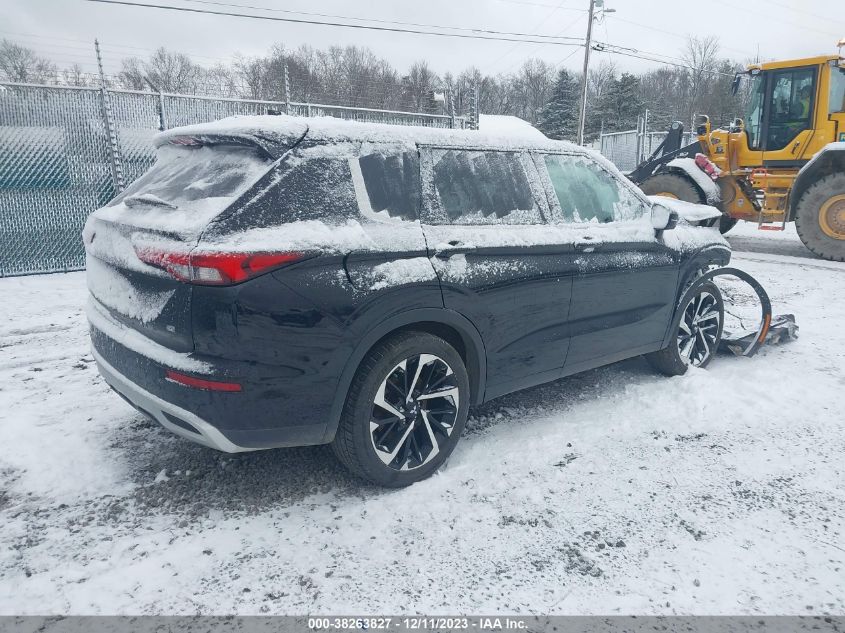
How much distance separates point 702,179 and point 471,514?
10.3 meters

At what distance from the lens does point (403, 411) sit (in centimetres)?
284

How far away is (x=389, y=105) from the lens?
18641 millimetres

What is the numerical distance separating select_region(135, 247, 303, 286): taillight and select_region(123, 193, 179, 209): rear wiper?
371 mm

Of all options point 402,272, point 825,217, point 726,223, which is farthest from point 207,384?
point 726,223

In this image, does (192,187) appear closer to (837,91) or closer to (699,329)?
(699,329)

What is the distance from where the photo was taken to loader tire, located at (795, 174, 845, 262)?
382 inches

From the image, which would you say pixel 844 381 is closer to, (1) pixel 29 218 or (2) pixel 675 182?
(2) pixel 675 182

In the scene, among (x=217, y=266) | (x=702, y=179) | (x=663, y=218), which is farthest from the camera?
(x=702, y=179)

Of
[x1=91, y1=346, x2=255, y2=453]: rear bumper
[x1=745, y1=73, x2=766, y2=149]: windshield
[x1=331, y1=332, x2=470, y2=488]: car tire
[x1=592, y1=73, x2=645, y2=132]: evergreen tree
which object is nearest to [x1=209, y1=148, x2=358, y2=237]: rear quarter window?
[x1=331, y1=332, x2=470, y2=488]: car tire

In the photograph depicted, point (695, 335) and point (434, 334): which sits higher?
point (434, 334)

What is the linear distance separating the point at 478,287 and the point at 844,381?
348 cm

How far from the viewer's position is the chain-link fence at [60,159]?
771 centimetres

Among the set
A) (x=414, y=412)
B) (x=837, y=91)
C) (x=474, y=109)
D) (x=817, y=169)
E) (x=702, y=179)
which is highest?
(x=474, y=109)

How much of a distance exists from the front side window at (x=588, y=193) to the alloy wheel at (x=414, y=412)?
1.44m
